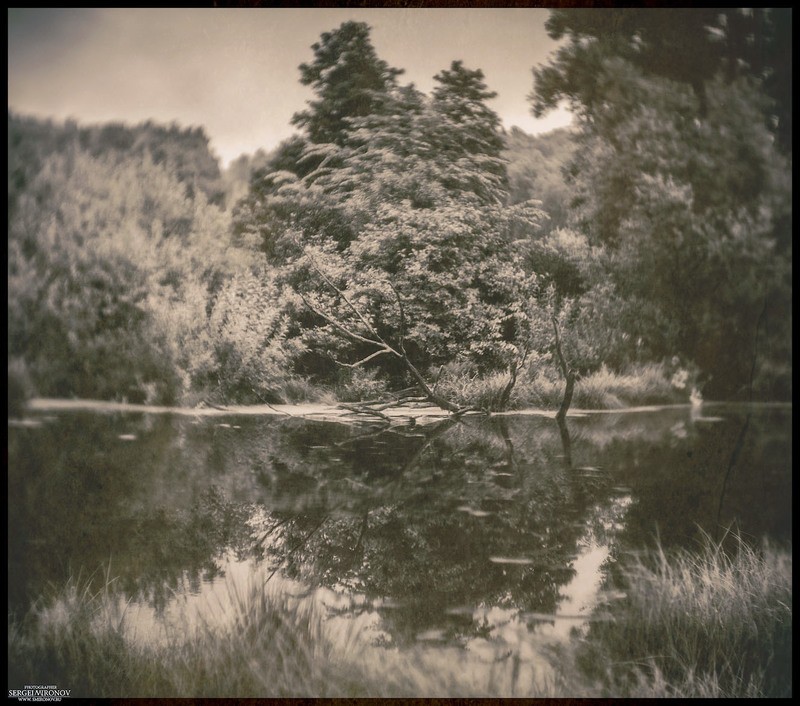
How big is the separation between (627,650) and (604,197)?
4.21 feet

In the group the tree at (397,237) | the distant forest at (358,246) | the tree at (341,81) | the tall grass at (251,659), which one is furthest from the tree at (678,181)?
the tall grass at (251,659)

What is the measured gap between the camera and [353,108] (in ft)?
5.89

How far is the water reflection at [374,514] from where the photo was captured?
170 centimetres

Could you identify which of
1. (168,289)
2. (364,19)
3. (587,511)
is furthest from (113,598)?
(364,19)

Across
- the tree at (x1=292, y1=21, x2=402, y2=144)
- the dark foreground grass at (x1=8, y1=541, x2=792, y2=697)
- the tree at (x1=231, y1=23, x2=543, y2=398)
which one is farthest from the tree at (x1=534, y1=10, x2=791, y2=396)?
the dark foreground grass at (x1=8, y1=541, x2=792, y2=697)

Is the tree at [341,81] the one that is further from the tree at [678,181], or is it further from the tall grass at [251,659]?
the tall grass at [251,659]

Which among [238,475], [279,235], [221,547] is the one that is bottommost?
[221,547]

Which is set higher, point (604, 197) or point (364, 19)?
point (364, 19)

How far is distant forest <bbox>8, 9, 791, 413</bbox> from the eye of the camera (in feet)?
5.83

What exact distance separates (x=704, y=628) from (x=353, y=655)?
0.97 meters

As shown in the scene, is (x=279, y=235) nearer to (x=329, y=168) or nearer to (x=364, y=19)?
(x=329, y=168)

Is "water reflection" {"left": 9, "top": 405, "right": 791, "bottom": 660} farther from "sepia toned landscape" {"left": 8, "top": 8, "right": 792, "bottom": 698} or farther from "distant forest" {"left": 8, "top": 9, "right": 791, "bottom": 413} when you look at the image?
"distant forest" {"left": 8, "top": 9, "right": 791, "bottom": 413}

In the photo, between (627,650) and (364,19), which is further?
(364,19)

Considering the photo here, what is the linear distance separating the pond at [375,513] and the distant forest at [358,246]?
12 cm
